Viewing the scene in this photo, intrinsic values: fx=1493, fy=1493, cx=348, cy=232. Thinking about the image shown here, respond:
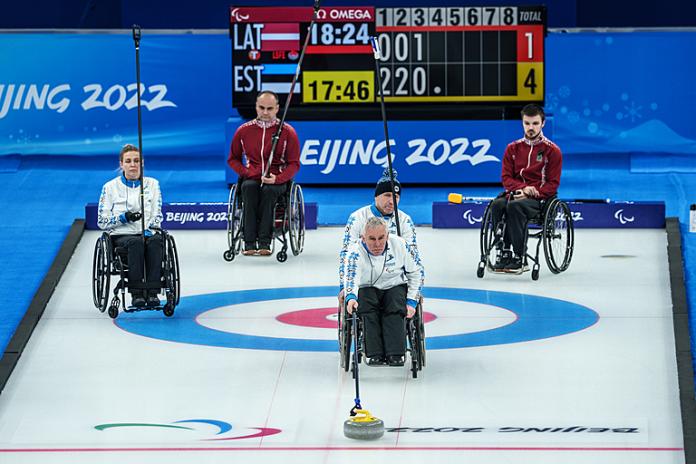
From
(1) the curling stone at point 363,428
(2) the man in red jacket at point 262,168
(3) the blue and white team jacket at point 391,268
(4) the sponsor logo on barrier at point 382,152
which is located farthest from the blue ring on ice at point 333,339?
(4) the sponsor logo on barrier at point 382,152

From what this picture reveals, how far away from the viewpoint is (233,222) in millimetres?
12188

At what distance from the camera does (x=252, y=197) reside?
40.0 feet

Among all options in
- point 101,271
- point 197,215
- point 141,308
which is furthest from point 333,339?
point 197,215

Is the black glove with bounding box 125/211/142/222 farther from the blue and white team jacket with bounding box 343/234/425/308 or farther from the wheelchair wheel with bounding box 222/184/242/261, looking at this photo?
the blue and white team jacket with bounding box 343/234/425/308

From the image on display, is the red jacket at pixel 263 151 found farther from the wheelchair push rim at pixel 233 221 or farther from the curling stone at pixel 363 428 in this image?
the curling stone at pixel 363 428

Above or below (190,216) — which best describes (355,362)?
below

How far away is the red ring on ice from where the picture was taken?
1010 cm

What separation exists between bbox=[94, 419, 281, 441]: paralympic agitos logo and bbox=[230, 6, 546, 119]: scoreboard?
7.79 meters

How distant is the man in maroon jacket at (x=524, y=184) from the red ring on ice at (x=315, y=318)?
1.38 m

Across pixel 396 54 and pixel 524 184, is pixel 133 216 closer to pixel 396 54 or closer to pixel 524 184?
pixel 524 184

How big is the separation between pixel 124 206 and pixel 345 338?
8.02 ft

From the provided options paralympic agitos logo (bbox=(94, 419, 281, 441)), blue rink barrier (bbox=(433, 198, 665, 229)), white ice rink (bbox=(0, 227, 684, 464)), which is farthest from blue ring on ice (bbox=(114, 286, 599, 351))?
blue rink barrier (bbox=(433, 198, 665, 229))

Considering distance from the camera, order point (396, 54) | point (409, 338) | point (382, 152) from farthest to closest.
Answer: point (382, 152), point (396, 54), point (409, 338)

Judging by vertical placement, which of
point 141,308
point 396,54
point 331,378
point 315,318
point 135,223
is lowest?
point 331,378
